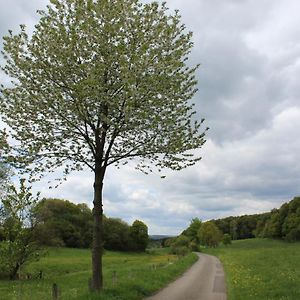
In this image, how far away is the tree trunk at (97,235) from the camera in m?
19.0

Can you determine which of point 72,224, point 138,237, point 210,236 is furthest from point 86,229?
point 210,236

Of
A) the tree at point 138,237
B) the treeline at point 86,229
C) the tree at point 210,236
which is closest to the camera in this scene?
the treeline at point 86,229

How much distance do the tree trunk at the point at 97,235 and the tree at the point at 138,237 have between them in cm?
12279

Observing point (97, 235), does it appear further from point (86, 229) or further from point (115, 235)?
point (115, 235)

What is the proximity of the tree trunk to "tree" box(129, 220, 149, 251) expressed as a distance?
12279cm

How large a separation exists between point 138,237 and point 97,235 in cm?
12791

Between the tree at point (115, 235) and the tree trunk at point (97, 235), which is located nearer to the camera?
the tree trunk at point (97, 235)

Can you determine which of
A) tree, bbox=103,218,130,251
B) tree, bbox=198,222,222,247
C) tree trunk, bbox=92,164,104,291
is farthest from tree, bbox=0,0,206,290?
tree, bbox=198,222,222,247

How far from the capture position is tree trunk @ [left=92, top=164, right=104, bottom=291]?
19.0 m

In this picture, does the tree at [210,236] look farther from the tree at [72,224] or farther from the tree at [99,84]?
the tree at [99,84]

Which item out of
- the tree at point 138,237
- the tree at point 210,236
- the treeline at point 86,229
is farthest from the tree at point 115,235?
the tree at point 210,236

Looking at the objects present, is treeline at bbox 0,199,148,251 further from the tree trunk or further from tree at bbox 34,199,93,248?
the tree trunk

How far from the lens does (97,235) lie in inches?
755

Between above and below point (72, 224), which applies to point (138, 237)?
below
